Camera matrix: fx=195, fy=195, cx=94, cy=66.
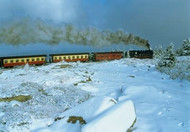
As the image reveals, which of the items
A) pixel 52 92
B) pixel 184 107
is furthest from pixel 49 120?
A: pixel 184 107

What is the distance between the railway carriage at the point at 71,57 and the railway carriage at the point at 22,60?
258cm

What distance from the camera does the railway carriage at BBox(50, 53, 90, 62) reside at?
46.2m

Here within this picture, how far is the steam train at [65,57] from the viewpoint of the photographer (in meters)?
40.8

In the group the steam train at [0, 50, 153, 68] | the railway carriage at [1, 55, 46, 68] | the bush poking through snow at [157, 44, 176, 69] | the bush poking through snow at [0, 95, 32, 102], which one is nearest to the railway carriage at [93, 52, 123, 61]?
the steam train at [0, 50, 153, 68]

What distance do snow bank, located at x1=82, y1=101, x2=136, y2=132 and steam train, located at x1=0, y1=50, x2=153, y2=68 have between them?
38127 mm

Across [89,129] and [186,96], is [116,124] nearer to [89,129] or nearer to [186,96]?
[89,129]

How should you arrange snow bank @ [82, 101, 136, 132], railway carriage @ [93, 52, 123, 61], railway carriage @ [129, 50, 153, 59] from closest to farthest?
snow bank @ [82, 101, 136, 132] < railway carriage @ [93, 52, 123, 61] < railway carriage @ [129, 50, 153, 59]

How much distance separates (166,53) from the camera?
24.2 m

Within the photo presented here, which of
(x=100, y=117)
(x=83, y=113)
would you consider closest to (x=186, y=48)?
(x=83, y=113)

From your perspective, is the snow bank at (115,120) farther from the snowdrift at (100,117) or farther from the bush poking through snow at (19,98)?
the bush poking through snow at (19,98)

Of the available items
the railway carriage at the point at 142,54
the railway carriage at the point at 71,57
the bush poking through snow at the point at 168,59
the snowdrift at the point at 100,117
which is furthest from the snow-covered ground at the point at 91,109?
the railway carriage at the point at 142,54

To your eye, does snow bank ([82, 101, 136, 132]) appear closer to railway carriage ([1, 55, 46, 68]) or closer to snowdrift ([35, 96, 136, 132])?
snowdrift ([35, 96, 136, 132])

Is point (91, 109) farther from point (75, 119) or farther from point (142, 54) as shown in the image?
point (142, 54)

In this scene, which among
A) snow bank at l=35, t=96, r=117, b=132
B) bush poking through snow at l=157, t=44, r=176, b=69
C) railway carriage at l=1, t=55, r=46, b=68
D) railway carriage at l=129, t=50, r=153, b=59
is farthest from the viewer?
railway carriage at l=129, t=50, r=153, b=59
